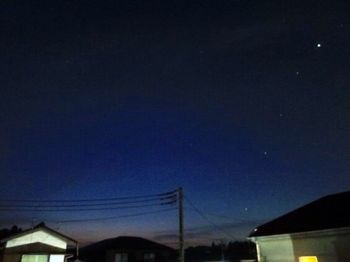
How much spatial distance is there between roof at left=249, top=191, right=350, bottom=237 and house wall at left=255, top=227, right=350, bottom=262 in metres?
A: 0.27

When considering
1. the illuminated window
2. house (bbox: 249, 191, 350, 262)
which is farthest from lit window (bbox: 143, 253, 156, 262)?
the illuminated window

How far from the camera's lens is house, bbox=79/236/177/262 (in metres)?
39.3

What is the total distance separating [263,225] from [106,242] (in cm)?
2651

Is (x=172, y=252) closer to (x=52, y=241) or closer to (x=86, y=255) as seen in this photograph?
(x=86, y=255)

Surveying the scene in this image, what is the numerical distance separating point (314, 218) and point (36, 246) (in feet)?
63.6

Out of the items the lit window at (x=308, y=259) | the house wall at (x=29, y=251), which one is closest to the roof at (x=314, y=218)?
the lit window at (x=308, y=259)

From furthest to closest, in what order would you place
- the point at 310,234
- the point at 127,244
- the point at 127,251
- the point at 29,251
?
the point at 127,244, the point at 127,251, the point at 29,251, the point at 310,234

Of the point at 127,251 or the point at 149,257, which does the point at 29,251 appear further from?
the point at 149,257

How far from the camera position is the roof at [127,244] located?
40.0 m

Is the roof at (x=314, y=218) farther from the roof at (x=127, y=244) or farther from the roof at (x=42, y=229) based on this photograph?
the roof at (x=127, y=244)

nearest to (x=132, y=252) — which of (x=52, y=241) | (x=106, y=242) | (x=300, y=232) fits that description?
(x=106, y=242)

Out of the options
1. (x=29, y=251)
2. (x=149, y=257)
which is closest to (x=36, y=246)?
(x=29, y=251)

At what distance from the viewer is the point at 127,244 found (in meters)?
40.3

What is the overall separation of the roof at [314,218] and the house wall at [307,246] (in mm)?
272
